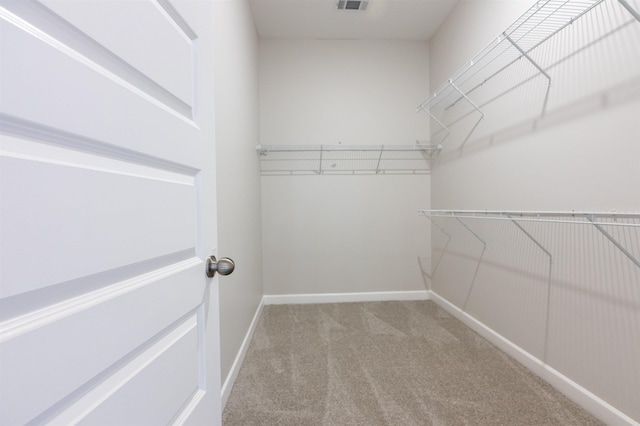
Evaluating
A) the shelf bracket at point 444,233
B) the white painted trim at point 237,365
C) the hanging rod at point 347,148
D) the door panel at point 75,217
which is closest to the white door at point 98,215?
the door panel at point 75,217

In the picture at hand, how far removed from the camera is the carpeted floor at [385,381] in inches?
56.6

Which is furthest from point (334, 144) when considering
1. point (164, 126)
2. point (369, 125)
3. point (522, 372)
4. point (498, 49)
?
point (164, 126)

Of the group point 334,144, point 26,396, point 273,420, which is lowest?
point 273,420

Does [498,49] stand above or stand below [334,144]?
above

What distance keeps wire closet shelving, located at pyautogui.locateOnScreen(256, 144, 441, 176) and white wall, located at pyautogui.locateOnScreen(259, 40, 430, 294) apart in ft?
0.24

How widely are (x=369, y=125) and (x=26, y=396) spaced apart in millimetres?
3076

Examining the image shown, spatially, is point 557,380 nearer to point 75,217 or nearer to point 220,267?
point 220,267

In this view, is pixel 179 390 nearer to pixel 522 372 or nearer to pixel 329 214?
pixel 522 372

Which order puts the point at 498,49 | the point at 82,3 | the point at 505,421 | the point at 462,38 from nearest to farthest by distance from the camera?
the point at 82,3 → the point at 505,421 → the point at 498,49 → the point at 462,38

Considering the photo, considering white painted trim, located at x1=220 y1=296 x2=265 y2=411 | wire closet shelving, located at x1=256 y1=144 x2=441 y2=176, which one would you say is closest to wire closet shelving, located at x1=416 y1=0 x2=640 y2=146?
wire closet shelving, located at x1=256 y1=144 x2=441 y2=176

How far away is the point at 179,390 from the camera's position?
2.19 ft

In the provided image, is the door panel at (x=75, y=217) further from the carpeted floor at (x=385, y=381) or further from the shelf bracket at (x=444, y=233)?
the shelf bracket at (x=444, y=233)

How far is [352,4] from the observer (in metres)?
2.56

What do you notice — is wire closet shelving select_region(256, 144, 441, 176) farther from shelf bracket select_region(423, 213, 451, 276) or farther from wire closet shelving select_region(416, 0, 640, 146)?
wire closet shelving select_region(416, 0, 640, 146)
